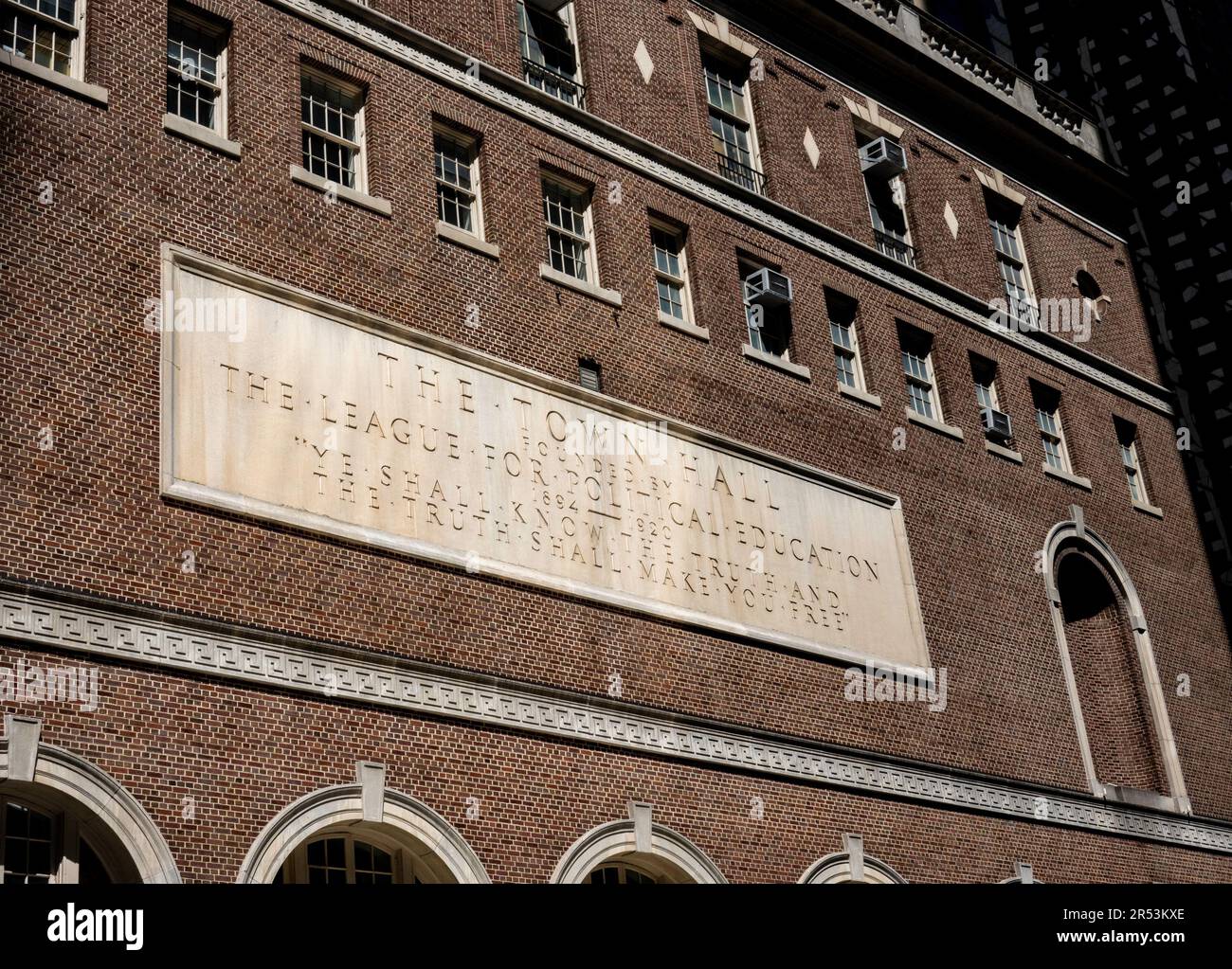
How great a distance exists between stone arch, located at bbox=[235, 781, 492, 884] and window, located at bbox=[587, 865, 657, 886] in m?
3.22

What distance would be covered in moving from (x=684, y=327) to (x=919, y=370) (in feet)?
23.1

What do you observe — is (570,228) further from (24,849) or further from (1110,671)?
(1110,671)

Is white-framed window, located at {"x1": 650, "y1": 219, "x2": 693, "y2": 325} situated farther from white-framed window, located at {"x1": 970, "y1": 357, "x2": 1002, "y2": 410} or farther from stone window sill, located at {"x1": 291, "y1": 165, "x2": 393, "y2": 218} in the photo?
white-framed window, located at {"x1": 970, "y1": 357, "x2": 1002, "y2": 410}

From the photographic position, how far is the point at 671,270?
27266mm

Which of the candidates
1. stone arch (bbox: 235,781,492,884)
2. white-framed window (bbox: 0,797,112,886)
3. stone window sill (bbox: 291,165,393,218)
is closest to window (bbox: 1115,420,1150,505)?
stone window sill (bbox: 291,165,393,218)

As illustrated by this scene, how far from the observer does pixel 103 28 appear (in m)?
20.3

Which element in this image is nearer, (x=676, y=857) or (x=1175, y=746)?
(x=676, y=857)

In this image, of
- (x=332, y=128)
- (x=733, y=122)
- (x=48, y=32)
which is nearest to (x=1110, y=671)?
(x=733, y=122)

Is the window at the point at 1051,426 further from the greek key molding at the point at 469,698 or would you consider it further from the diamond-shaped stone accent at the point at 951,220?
the greek key molding at the point at 469,698
